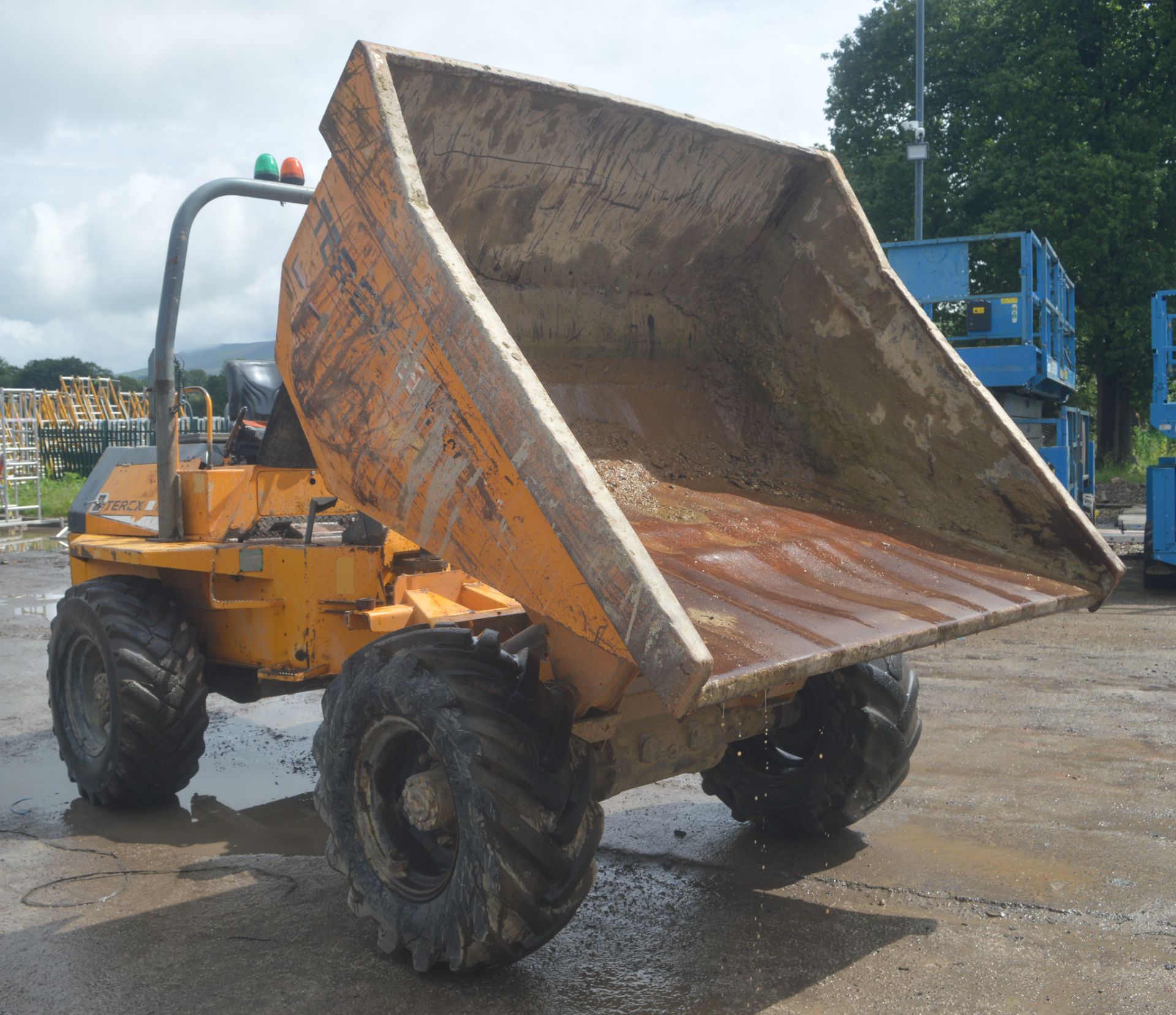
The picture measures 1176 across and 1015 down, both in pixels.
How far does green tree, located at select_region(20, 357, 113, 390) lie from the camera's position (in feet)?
229

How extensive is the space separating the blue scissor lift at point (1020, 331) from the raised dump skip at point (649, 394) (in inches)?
271

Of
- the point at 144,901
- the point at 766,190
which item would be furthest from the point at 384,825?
the point at 766,190

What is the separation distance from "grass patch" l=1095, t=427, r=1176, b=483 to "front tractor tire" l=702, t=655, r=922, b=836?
21057mm

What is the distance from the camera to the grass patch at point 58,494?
2188cm

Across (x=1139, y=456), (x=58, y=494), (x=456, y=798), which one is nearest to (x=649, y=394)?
(x=456, y=798)

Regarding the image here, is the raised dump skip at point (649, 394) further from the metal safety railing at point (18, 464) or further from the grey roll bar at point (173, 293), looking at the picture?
the metal safety railing at point (18, 464)

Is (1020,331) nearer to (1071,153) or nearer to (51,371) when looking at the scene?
(1071,153)

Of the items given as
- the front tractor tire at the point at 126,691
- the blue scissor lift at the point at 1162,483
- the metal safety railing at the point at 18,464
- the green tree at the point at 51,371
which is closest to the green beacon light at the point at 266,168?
the front tractor tire at the point at 126,691

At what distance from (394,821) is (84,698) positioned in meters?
2.68

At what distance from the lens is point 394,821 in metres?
3.67

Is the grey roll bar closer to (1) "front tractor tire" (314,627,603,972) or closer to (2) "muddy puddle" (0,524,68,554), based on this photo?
(1) "front tractor tire" (314,627,603,972)

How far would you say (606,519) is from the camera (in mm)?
2770

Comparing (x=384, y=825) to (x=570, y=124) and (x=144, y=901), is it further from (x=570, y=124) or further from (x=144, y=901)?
(x=570, y=124)

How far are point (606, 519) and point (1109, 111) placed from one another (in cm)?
2639
